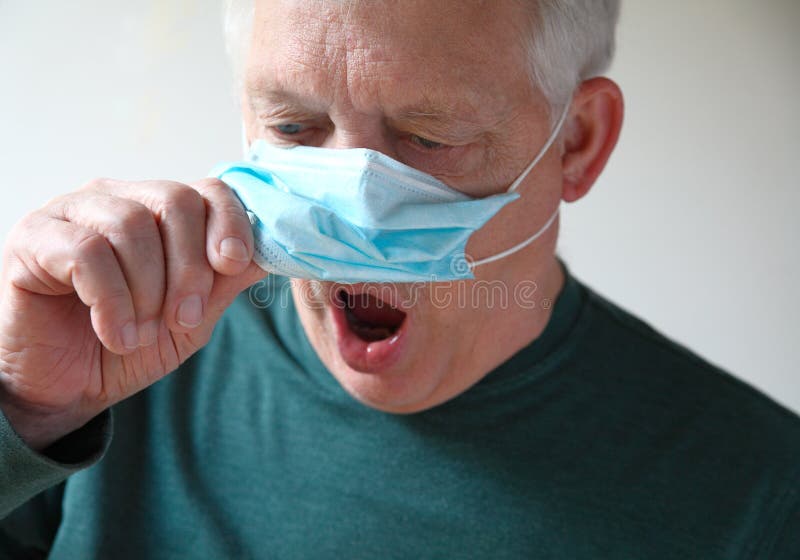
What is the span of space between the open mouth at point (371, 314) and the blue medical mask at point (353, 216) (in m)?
0.37

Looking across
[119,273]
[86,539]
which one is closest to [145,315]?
[119,273]

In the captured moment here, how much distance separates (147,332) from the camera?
1.12 m

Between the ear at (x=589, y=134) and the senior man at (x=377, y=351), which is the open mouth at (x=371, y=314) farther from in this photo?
the ear at (x=589, y=134)

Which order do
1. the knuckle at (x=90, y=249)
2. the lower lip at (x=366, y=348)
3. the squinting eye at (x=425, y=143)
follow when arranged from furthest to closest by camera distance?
the lower lip at (x=366, y=348) < the squinting eye at (x=425, y=143) < the knuckle at (x=90, y=249)

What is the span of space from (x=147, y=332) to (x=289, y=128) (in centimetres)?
46

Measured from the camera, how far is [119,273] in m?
1.09

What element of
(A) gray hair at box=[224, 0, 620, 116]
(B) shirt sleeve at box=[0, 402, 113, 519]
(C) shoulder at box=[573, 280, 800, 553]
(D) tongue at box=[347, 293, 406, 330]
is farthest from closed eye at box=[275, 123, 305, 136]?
(C) shoulder at box=[573, 280, 800, 553]

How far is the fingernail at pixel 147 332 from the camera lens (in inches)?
43.8

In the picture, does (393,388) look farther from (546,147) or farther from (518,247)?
(546,147)

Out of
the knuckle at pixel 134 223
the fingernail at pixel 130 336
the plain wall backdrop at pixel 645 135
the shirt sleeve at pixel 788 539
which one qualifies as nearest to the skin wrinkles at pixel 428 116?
the knuckle at pixel 134 223

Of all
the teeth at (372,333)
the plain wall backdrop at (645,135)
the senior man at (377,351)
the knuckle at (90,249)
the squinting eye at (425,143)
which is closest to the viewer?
the knuckle at (90,249)

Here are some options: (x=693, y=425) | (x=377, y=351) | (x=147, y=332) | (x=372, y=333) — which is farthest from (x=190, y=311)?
(x=693, y=425)

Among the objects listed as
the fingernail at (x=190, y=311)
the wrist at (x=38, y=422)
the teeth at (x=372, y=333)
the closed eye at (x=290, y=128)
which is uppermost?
the closed eye at (x=290, y=128)

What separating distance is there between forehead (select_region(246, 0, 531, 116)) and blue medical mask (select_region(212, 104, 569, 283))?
0.10 m
